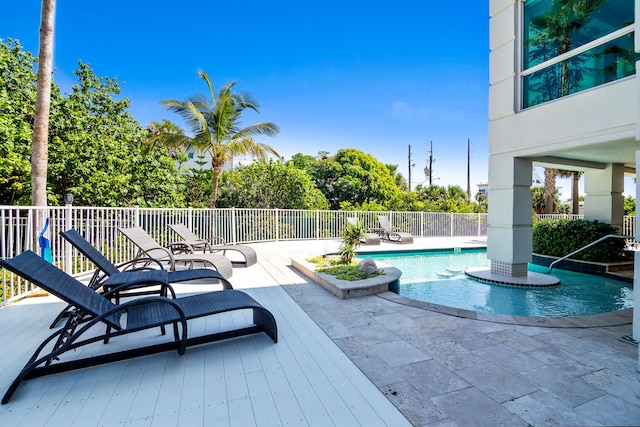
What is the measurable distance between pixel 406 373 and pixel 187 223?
818 cm

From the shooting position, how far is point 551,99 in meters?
5.58

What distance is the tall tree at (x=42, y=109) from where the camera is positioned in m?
6.05

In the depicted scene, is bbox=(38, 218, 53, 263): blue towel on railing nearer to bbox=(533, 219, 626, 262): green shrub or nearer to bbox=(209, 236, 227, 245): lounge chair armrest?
bbox=(209, 236, 227, 245): lounge chair armrest

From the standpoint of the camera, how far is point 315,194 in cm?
1614

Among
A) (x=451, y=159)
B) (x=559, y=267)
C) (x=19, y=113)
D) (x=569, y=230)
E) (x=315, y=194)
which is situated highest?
(x=451, y=159)

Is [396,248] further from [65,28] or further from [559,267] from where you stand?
[65,28]

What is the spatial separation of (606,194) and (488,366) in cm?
796

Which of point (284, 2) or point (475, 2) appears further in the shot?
point (284, 2)

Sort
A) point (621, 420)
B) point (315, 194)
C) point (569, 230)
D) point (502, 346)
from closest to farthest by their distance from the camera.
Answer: point (621, 420), point (502, 346), point (569, 230), point (315, 194)

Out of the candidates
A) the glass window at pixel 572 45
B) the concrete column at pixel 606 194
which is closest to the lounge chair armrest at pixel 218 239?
the glass window at pixel 572 45

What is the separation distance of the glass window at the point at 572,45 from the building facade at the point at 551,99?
14 millimetres

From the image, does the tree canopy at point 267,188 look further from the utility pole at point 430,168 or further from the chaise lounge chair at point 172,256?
the utility pole at point 430,168

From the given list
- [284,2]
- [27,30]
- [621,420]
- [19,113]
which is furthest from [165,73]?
[621,420]

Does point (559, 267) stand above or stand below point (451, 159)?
below
